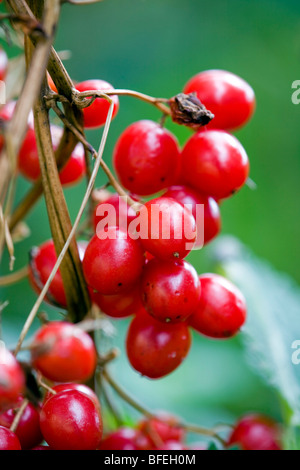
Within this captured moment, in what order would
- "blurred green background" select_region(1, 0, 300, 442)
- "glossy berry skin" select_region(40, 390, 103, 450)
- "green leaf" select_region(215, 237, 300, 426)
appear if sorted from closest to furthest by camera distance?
"glossy berry skin" select_region(40, 390, 103, 450) → "green leaf" select_region(215, 237, 300, 426) → "blurred green background" select_region(1, 0, 300, 442)

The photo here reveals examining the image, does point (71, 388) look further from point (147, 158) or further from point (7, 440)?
point (147, 158)

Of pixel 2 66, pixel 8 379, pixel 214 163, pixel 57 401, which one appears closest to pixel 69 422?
pixel 57 401

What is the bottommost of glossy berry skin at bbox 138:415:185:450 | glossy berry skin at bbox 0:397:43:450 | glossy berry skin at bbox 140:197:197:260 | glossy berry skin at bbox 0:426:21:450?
glossy berry skin at bbox 138:415:185:450

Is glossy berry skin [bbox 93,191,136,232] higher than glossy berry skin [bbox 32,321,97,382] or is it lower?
higher

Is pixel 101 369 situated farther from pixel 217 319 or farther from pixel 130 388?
pixel 130 388

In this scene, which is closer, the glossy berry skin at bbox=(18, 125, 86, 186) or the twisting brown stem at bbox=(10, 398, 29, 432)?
the twisting brown stem at bbox=(10, 398, 29, 432)

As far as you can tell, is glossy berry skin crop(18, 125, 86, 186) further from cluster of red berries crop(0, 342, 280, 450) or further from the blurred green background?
the blurred green background

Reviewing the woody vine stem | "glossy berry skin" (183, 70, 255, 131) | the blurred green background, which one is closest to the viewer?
the woody vine stem

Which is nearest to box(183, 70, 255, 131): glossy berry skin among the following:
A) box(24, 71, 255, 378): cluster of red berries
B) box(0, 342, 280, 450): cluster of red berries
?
box(24, 71, 255, 378): cluster of red berries
